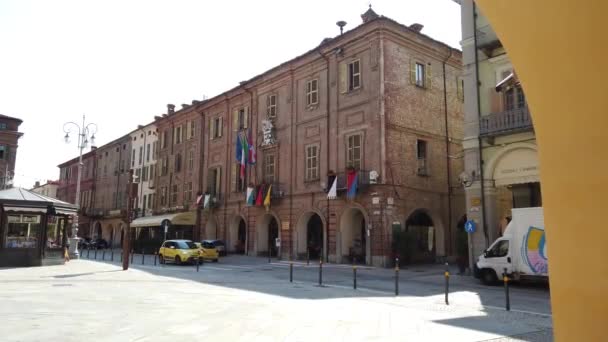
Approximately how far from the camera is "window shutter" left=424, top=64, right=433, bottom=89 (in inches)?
1151

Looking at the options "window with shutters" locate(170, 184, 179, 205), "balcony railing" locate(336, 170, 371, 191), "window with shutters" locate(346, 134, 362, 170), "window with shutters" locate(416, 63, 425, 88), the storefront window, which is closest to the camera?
the storefront window

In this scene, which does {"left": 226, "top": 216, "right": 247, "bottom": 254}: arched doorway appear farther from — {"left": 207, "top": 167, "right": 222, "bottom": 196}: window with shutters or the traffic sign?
the traffic sign

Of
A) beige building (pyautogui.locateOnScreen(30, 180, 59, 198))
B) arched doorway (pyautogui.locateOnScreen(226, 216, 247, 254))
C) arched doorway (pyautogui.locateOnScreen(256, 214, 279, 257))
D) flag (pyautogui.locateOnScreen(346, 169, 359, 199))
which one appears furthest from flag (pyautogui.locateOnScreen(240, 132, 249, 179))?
beige building (pyautogui.locateOnScreen(30, 180, 59, 198))

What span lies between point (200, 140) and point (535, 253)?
105 feet

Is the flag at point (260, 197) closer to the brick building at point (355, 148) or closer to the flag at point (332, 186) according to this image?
the brick building at point (355, 148)

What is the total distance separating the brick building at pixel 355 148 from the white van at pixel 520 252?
7940 mm

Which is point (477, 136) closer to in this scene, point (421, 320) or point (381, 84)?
point (381, 84)

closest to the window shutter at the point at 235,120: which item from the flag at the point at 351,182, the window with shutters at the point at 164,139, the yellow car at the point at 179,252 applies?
the yellow car at the point at 179,252

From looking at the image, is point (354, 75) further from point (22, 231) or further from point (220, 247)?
point (22, 231)

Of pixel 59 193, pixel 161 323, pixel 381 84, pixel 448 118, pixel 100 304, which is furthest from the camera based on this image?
pixel 59 193

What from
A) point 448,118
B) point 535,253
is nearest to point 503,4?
point 535,253

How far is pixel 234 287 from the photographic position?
15.4m

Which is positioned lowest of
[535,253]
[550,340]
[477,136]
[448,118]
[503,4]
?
[550,340]

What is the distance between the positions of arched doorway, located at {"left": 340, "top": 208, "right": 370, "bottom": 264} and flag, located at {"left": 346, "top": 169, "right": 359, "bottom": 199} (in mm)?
1598
